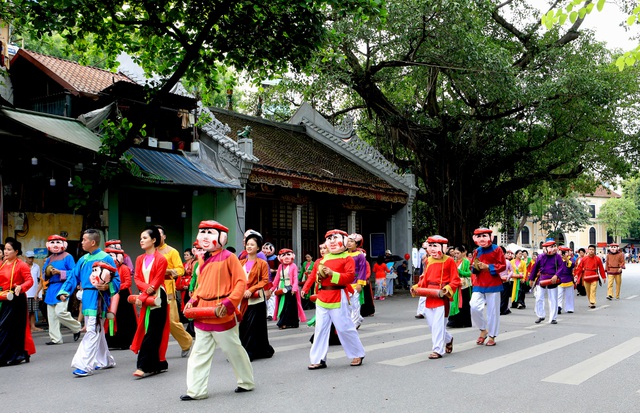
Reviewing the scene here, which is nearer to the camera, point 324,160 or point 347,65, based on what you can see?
point 347,65

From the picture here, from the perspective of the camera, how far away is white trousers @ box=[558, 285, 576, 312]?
15984 mm

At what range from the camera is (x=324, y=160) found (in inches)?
980

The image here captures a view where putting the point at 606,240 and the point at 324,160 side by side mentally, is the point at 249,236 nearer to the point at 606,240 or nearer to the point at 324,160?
the point at 324,160

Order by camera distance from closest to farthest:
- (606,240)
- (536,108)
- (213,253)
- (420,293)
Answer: (213,253), (420,293), (536,108), (606,240)

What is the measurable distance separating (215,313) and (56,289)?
6.02 metres

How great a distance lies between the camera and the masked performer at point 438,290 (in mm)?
9117

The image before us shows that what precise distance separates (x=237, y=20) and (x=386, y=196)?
1262 centimetres

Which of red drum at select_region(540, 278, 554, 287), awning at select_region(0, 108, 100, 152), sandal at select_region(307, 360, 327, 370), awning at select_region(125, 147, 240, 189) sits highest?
awning at select_region(0, 108, 100, 152)

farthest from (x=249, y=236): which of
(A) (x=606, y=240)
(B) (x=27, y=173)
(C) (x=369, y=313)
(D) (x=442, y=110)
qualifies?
(A) (x=606, y=240)

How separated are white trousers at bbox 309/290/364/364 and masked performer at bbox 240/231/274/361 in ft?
3.47

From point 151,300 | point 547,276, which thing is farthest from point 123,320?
point 547,276

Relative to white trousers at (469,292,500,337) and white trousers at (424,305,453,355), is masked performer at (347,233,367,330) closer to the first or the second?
white trousers at (469,292,500,337)

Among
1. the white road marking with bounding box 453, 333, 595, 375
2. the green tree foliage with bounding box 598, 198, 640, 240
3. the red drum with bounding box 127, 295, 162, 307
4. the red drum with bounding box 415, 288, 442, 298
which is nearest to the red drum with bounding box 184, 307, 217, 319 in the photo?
the red drum with bounding box 127, 295, 162, 307

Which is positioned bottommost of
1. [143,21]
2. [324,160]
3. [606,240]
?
[606,240]
